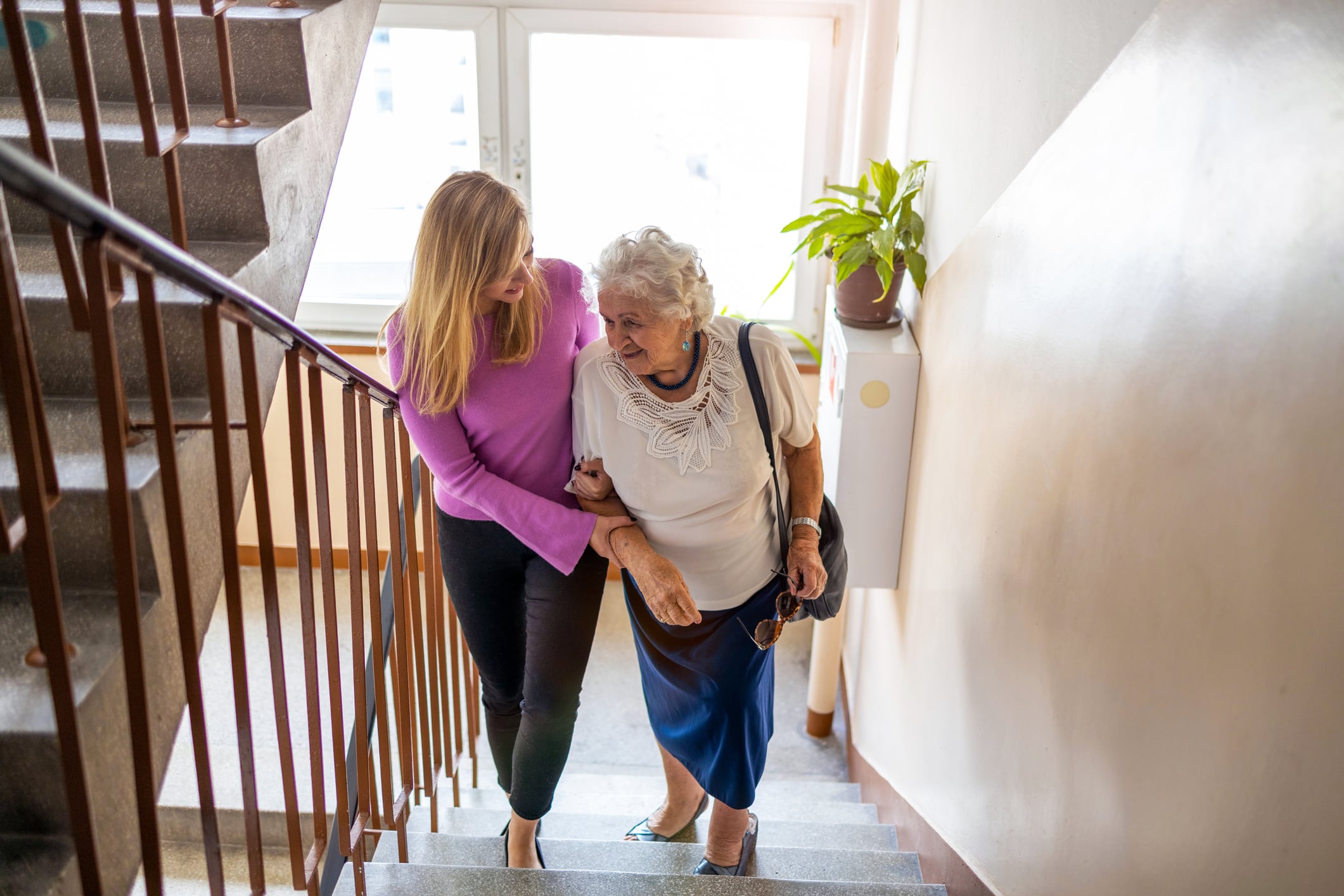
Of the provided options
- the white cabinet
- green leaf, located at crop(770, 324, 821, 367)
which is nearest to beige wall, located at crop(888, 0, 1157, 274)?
the white cabinet

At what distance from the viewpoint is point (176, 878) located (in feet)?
9.86

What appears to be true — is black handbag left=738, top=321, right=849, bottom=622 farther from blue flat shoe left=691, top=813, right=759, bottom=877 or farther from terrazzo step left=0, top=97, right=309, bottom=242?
terrazzo step left=0, top=97, right=309, bottom=242

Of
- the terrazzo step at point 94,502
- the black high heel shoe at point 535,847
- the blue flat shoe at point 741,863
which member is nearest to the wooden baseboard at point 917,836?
the blue flat shoe at point 741,863

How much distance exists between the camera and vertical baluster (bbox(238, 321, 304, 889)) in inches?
51.6

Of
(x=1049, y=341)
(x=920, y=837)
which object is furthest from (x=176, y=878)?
(x=1049, y=341)

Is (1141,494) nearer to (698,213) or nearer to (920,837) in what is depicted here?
(920,837)

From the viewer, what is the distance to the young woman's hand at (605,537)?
6.06 feet

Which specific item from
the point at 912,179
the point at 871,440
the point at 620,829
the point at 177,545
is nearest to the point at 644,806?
the point at 620,829

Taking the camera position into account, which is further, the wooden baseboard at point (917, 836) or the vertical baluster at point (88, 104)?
the wooden baseboard at point (917, 836)

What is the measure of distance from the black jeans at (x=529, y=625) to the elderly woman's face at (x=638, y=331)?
419 millimetres

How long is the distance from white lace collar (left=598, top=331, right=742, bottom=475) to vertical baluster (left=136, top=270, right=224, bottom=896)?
2.63 ft

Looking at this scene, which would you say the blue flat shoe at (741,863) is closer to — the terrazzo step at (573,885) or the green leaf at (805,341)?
the terrazzo step at (573,885)

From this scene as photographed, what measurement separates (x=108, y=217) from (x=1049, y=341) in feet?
4.31

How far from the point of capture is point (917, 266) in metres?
2.60
